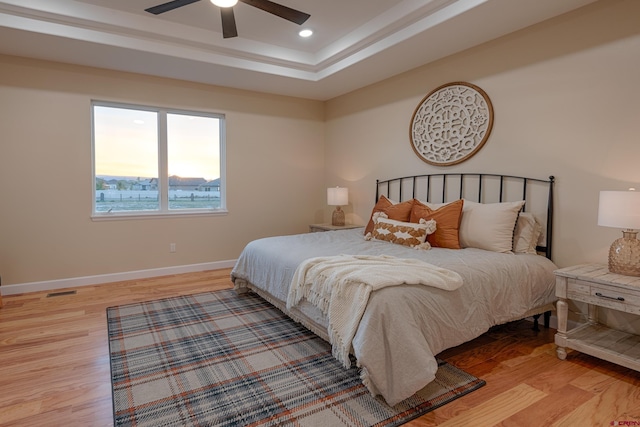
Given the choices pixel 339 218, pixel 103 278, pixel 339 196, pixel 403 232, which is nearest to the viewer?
pixel 403 232

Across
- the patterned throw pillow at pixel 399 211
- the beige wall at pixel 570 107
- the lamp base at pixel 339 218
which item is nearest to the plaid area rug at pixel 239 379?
the patterned throw pillow at pixel 399 211

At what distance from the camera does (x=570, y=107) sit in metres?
2.82

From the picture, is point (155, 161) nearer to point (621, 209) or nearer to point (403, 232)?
point (403, 232)

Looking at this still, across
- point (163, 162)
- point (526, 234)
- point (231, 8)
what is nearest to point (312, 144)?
point (163, 162)

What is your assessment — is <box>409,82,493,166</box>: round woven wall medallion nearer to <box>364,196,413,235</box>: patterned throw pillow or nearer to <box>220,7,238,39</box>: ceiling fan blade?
<box>364,196,413,235</box>: patterned throw pillow

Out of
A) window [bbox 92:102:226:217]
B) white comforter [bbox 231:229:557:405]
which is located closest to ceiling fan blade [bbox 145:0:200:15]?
Result: white comforter [bbox 231:229:557:405]

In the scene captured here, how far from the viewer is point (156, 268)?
14.9ft

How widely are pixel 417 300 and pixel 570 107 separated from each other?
6.98 feet

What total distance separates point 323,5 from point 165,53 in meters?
1.69

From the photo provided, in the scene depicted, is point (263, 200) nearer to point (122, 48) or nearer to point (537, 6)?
point (122, 48)

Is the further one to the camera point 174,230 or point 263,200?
point 263,200

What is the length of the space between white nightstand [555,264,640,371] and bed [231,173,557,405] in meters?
0.26

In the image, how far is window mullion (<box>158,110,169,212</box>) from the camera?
4.58m

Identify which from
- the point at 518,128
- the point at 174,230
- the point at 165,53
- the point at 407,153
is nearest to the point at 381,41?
the point at 407,153
